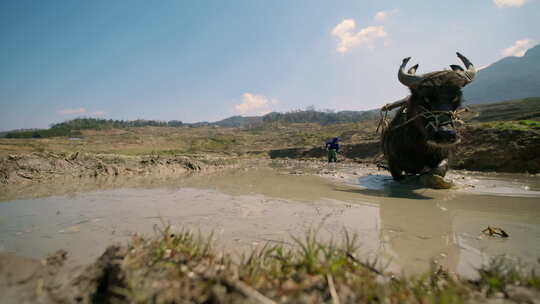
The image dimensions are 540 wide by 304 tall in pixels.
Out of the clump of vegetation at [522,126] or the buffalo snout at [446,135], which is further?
the clump of vegetation at [522,126]

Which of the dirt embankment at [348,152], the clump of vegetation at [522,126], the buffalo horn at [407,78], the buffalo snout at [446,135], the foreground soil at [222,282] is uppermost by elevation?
the buffalo horn at [407,78]

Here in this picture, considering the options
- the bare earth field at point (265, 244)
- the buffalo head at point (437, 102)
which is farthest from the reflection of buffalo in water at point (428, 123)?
the bare earth field at point (265, 244)

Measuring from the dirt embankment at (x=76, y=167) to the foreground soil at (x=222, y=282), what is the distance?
6298mm

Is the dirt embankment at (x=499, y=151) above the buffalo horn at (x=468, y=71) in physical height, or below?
below

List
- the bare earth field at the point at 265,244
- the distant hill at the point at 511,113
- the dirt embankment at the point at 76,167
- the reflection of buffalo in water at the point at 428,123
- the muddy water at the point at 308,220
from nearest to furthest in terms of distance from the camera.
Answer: the bare earth field at the point at 265,244 → the muddy water at the point at 308,220 → the reflection of buffalo in water at the point at 428,123 → the dirt embankment at the point at 76,167 → the distant hill at the point at 511,113

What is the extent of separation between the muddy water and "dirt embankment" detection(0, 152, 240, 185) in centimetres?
285

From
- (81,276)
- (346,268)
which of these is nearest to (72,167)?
(81,276)

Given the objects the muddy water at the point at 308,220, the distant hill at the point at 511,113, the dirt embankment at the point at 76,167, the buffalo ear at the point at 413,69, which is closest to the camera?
the muddy water at the point at 308,220

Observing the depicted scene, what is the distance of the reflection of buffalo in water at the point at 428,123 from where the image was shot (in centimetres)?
446

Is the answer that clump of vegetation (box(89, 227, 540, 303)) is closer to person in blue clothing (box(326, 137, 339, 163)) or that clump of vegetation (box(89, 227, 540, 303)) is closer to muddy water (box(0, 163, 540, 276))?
muddy water (box(0, 163, 540, 276))

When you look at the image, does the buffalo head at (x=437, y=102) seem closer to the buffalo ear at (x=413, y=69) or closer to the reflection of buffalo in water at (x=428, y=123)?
the reflection of buffalo in water at (x=428, y=123)

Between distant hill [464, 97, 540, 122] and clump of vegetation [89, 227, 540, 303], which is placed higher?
distant hill [464, 97, 540, 122]

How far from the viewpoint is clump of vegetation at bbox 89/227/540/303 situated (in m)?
1.17

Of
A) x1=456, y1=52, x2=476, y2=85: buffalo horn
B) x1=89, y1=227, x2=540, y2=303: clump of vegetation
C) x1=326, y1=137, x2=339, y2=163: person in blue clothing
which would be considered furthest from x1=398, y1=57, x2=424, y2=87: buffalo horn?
x1=326, y1=137, x2=339, y2=163: person in blue clothing
